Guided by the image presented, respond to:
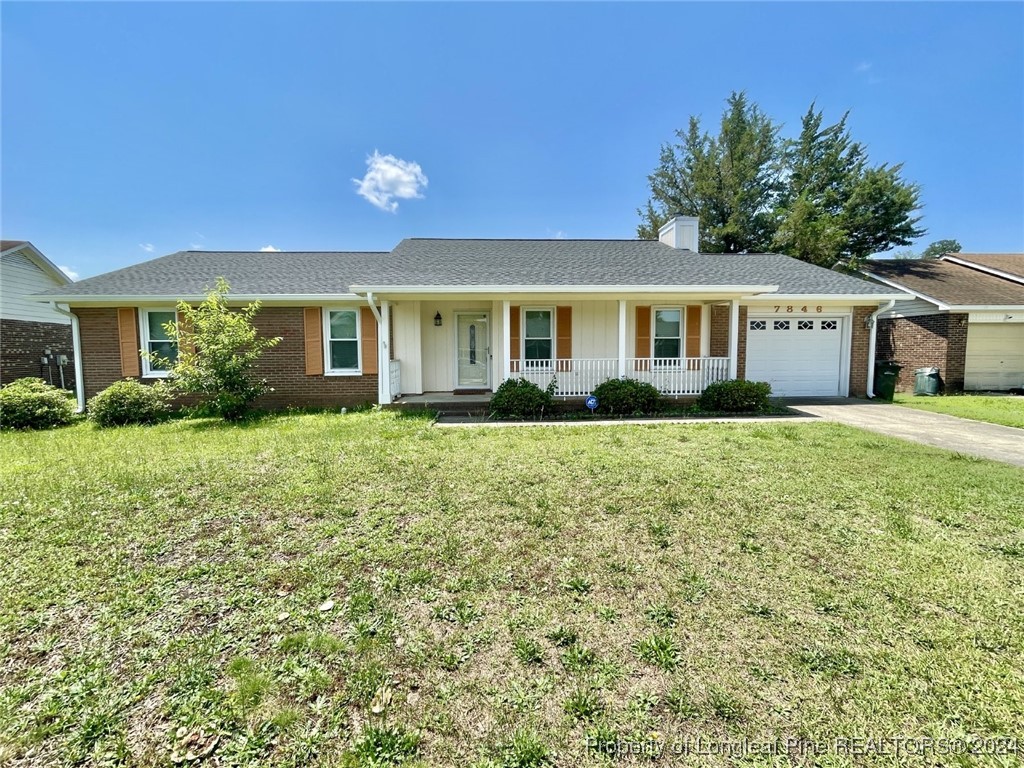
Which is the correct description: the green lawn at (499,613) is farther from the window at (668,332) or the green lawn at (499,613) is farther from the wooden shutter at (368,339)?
the window at (668,332)

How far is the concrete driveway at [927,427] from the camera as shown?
6.27m

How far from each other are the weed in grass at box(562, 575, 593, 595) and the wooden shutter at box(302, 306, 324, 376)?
9.09m

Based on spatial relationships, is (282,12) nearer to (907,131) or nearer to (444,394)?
(444,394)

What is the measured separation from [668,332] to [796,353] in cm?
379

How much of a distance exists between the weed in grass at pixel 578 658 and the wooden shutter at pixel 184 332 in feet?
33.4

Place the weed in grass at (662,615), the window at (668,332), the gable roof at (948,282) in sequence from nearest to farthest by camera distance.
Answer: the weed in grass at (662,615)
the window at (668,332)
the gable roof at (948,282)

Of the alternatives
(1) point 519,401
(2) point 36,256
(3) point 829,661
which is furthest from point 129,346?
(3) point 829,661

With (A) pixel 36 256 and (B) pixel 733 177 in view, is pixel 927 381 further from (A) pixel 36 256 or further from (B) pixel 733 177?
(A) pixel 36 256

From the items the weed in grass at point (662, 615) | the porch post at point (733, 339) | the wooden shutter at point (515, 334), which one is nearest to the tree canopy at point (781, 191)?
the porch post at point (733, 339)

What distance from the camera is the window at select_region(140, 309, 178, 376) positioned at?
10195 millimetres

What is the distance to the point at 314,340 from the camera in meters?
10.3

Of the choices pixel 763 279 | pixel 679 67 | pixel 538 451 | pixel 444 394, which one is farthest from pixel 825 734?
pixel 679 67

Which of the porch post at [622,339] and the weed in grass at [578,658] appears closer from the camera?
the weed in grass at [578,658]

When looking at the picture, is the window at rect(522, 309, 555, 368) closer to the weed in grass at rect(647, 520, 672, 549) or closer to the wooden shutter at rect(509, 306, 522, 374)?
the wooden shutter at rect(509, 306, 522, 374)
